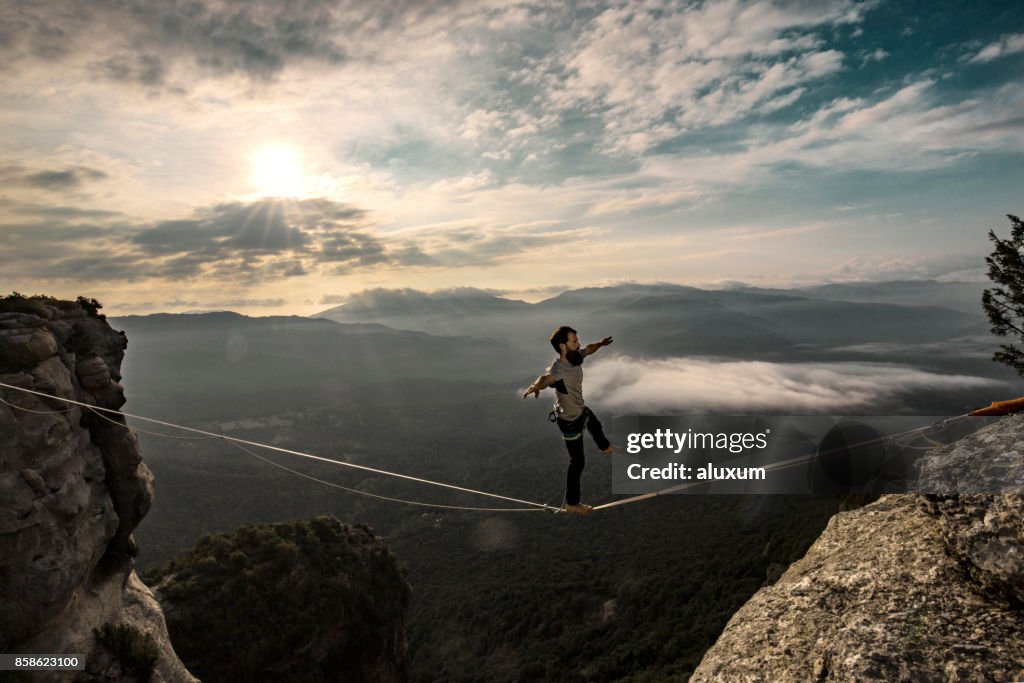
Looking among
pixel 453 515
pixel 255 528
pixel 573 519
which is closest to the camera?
pixel 255 528

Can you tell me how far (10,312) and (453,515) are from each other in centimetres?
14479

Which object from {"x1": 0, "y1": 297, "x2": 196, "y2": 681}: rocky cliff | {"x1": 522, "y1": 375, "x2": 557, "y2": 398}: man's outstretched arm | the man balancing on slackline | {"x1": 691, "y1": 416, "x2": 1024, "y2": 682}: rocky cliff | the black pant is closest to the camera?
{"x1": 522, "y1": 375, "x2": 557, "y2": 398}: man's outstretched arm

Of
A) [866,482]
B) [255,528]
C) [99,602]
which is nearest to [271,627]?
[255,528]

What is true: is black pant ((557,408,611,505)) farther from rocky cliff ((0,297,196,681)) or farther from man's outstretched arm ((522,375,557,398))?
rocky cliff ((0,297,196,681))

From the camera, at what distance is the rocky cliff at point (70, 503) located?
15.3m

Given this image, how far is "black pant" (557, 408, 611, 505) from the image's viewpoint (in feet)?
32.8

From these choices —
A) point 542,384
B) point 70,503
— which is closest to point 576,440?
point 542,384

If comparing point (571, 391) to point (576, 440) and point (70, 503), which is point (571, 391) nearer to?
point (576, 440)

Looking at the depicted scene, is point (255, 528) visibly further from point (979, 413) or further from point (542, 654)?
point (979, 413)

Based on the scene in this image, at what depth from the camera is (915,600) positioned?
1223 cm

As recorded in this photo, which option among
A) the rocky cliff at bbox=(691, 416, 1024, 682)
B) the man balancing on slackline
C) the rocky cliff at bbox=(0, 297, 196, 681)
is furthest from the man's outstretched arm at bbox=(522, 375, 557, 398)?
the rocky cliff at bbox=(0, 297, 196, 681)

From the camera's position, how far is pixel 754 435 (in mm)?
11781

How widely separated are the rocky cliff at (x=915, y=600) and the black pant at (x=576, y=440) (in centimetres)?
890

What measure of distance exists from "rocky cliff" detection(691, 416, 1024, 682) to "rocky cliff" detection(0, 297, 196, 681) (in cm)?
2242
